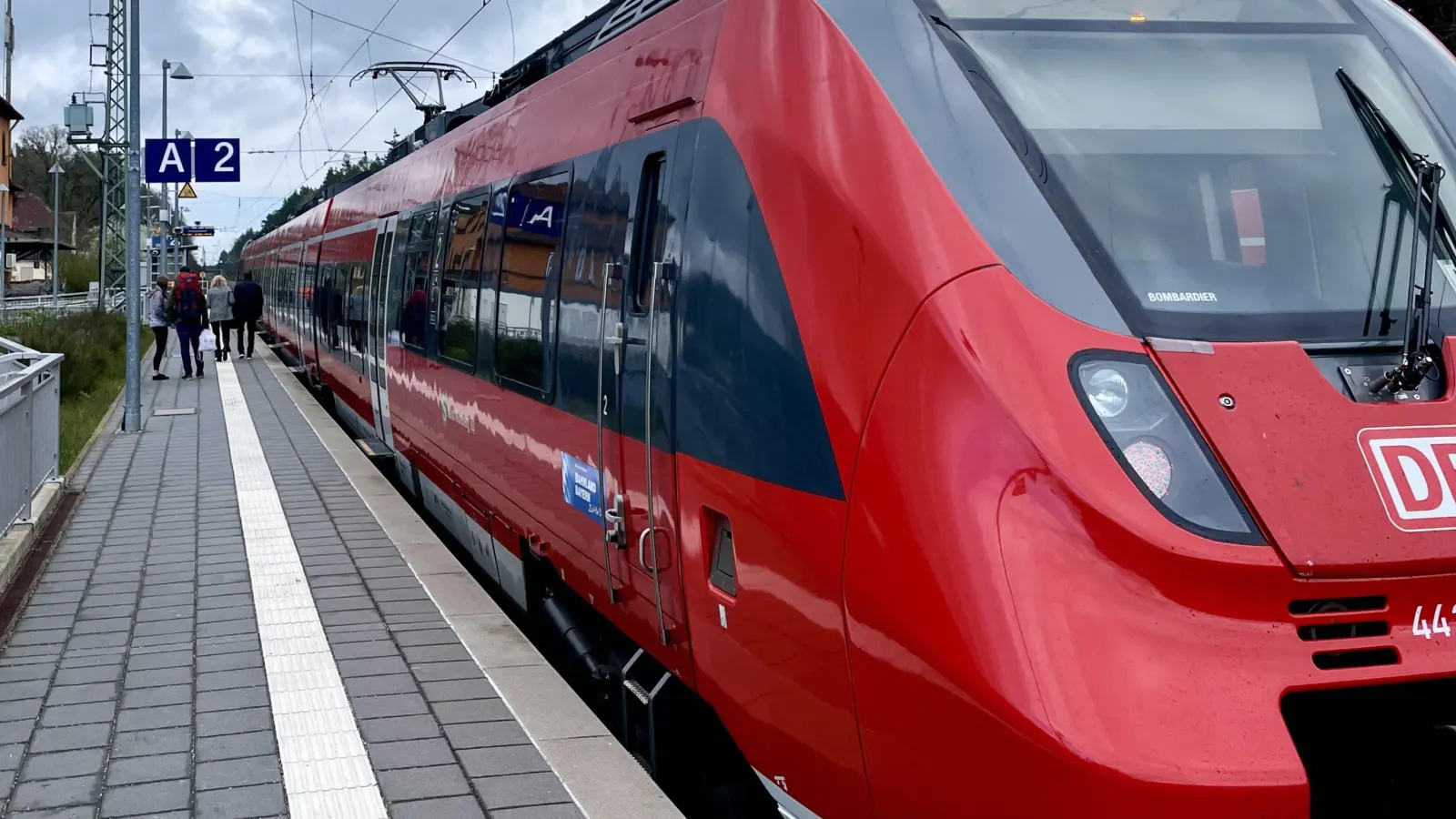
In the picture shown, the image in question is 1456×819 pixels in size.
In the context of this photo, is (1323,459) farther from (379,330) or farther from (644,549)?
(379,330)

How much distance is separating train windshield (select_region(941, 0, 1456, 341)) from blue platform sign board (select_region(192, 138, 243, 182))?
48.8ft

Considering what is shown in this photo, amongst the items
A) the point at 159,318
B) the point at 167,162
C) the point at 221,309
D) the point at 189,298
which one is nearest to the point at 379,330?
the point at 167,162

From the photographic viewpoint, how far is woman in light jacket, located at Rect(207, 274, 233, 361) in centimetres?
2577

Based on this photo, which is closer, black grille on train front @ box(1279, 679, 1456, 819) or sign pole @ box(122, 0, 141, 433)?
black grille on train front @ box(1279, 679, 1456, 819)

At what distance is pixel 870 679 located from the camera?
10.1 ft

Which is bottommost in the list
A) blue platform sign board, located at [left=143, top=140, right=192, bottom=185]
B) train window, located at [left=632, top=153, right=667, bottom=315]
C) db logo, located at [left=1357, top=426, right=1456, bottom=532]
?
db logo, located at [left=1357, top=426, right=1456, bottom=532]

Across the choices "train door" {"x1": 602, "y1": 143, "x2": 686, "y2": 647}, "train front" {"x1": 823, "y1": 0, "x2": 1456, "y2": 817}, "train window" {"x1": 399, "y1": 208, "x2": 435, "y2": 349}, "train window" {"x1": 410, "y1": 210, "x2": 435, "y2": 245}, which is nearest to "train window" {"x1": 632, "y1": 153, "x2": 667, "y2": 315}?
"train door" {"x1": 602, "y1": 143, "x2": 686, "y2": 647}

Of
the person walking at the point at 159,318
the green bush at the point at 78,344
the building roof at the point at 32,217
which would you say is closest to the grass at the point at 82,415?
the green bush at the point at 78,344

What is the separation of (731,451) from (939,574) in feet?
3.22

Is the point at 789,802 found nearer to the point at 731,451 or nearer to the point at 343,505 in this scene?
the point at 731,451

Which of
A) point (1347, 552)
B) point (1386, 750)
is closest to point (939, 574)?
point (1347, 552)

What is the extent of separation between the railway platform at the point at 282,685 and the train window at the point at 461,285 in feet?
3.87

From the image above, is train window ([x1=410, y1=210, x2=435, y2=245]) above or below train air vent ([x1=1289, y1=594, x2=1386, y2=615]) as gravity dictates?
above

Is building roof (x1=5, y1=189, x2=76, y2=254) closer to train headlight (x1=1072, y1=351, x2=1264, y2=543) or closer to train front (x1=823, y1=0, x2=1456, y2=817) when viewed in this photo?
train front (x1=823, y1=0, x2=1456, y2=817)
